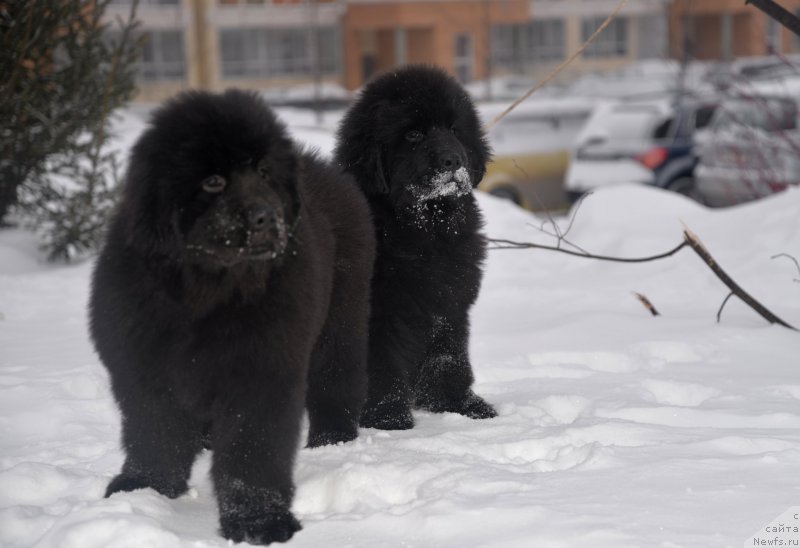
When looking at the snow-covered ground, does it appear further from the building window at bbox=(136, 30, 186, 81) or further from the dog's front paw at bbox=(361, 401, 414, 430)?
the building window at bbox=(136, 30, 186, 81)

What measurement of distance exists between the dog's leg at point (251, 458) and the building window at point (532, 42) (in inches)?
1513

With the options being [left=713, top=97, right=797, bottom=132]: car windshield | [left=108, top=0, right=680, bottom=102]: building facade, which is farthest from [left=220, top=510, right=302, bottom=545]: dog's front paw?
[left=108, top=0, right=680, bottom=102]: building facade

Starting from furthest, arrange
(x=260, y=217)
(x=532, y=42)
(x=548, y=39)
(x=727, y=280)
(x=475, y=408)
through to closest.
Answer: (x=548, y=39) → (x=532, y=42) → (x=727, y=280) → (x=475, y=408) → (x=260, y=217)

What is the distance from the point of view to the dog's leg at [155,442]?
3.14 meters

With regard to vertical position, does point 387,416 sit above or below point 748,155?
below

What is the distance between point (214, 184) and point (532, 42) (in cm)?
4112

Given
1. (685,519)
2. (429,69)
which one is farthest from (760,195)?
(685,519)

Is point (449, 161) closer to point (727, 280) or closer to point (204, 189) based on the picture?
point (204, 189)

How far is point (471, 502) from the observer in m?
3.12

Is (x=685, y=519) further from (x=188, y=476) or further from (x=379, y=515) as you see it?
(x=188, y=476)

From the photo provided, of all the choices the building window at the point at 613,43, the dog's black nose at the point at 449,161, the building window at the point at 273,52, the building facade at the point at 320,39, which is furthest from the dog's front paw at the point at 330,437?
the building window at the point at 613,43

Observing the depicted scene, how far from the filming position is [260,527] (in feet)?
9.77

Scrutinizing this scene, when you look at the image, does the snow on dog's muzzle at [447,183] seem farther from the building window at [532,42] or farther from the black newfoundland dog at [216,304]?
the building window at [532,42]

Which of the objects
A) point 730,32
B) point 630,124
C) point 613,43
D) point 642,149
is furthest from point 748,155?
point 613,43
